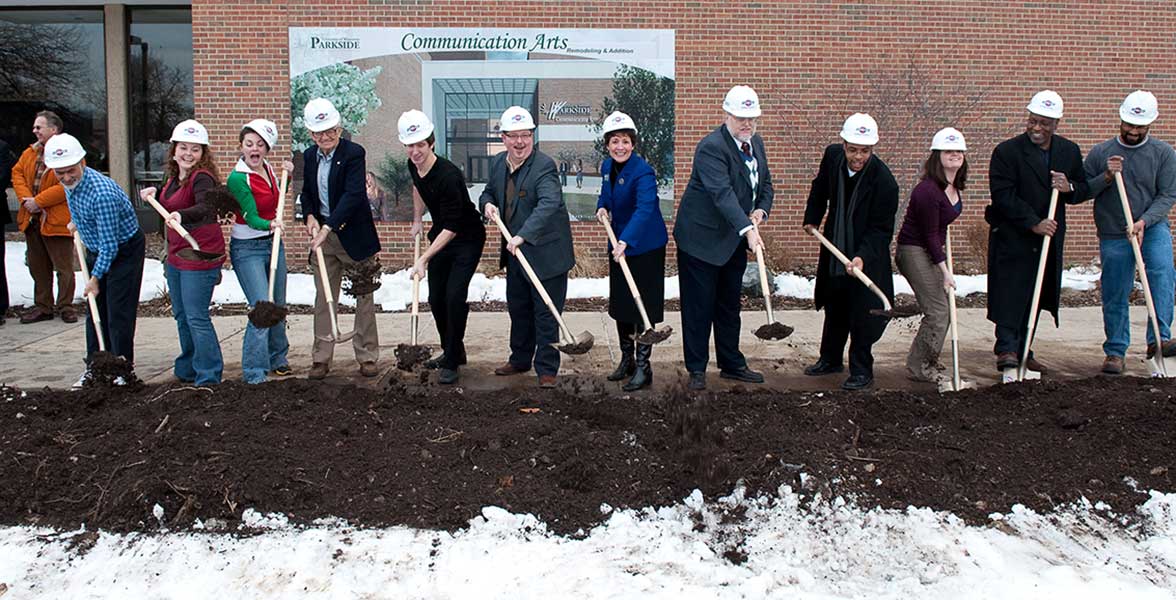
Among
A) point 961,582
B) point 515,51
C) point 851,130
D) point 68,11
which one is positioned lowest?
point 961,582

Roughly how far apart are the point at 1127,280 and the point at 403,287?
278 inches

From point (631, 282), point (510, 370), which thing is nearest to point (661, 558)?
point (631, 282)

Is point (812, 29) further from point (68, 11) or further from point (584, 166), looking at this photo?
point (68, 11)

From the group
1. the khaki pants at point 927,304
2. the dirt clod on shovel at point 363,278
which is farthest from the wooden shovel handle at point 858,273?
the dirt clod on shovel at point 363,278

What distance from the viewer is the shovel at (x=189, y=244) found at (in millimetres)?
5965

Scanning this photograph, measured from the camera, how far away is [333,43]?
11812 mm

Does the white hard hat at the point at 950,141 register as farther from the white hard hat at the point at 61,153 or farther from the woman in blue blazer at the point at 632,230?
the white hard hat at the point at 61,153

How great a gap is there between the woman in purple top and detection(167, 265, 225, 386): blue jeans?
15.2ft

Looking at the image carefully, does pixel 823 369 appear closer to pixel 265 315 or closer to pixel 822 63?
pixel 265 315

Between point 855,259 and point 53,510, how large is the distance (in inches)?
184

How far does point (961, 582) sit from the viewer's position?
355cm

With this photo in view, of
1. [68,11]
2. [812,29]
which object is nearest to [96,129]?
[68,11]

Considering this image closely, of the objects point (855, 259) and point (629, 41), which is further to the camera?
point (629, 41)

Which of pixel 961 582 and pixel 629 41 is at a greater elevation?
pixel 629 41
